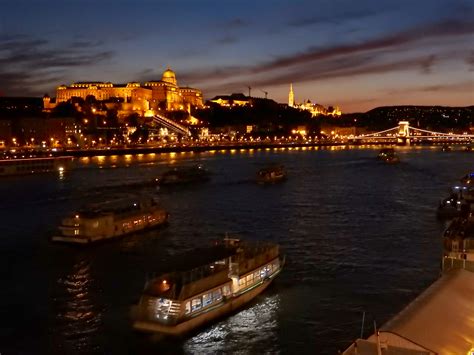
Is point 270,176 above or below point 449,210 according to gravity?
above

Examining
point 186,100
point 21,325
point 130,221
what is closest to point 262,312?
point 21,325

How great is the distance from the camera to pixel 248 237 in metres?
11.8

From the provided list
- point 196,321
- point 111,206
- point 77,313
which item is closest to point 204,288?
point 196,321

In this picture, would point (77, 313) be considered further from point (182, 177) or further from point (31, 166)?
point (31, 166)

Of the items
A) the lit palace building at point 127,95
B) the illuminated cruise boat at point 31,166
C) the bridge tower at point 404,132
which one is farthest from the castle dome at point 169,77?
the illuminated cruise boat at point 31,166

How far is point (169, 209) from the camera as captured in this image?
51.9 ft

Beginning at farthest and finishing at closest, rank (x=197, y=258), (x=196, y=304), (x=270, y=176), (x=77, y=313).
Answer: (x=270, y=176), (x=197, y=258), (x=77, y=313), (x=196, y=304)

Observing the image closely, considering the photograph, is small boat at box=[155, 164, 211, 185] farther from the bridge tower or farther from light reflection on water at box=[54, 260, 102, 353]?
the bridge tower

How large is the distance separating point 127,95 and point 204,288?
66.6 meters

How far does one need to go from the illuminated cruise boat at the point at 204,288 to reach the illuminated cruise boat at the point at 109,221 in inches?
153

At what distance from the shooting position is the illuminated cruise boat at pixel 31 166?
27.5m

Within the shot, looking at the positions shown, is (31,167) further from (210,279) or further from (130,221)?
(210,279)


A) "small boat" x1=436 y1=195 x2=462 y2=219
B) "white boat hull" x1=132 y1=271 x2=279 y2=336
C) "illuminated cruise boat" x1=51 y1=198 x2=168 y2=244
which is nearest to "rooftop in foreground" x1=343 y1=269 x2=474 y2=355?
"white boat hull" x1=132 y1=271 x2=279 y2=336

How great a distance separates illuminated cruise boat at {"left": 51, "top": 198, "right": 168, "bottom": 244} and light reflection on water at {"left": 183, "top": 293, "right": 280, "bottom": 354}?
4.82m
